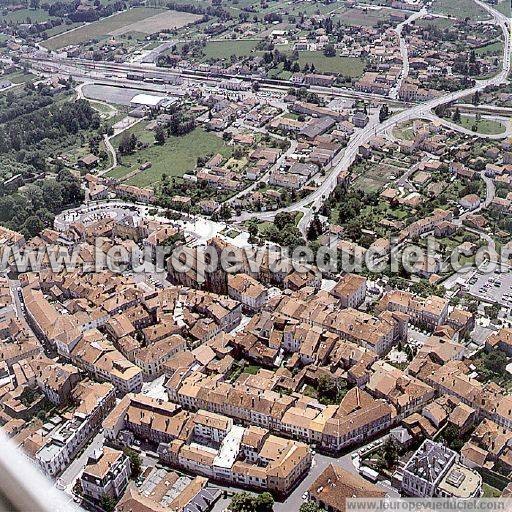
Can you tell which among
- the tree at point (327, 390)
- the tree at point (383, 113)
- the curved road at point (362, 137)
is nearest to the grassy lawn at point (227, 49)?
the tree at point (383, 113)

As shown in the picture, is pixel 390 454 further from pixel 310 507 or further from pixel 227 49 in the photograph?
pixel 227 49

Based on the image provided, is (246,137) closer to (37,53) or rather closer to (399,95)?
(399,95)

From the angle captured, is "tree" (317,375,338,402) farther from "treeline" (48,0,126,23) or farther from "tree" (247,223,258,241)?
"treeline" (48,0,126,23)

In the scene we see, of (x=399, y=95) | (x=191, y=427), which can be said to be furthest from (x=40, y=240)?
(x=399, y=95)

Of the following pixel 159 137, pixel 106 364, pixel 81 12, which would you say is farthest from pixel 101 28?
pixel 106 364

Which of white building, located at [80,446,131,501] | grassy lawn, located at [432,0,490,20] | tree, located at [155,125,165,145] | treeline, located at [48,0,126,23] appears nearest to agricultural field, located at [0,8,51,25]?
treeline, located at [48,0,126,23]

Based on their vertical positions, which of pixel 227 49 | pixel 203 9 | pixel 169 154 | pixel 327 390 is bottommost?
pixel 327 390

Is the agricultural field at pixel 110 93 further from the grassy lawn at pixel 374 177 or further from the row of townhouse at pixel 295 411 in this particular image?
the row of townhouse at pixel 295 411
